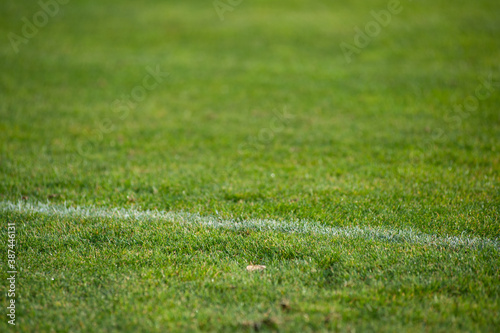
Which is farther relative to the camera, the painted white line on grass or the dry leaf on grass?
the painted white line on grass

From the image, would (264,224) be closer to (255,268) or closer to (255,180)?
(255,268)

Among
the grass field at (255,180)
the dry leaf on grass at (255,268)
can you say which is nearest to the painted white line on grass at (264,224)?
the grass field at (255,180)

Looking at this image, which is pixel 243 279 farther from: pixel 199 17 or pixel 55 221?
pixel 199 17

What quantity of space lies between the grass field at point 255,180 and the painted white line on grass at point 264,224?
0.03m

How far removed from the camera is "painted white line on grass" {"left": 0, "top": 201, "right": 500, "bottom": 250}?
4.76 meters

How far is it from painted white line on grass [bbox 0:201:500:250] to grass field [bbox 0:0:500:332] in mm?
32

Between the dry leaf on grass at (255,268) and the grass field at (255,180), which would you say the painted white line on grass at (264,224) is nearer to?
the grass field at (255,180)

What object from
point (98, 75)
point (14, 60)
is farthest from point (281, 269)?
point (14, 60)

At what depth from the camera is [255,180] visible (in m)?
6.57

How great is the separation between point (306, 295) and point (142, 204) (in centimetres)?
292

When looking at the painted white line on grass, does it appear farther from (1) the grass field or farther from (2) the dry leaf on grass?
(2) the dry leaf on grass

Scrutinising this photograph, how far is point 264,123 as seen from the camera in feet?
29.8

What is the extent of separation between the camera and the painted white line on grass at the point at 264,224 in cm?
476

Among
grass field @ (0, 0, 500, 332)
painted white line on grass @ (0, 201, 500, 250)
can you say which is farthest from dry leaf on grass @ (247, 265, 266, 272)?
painted white line on grass @ (0, 201, 500, 250)
